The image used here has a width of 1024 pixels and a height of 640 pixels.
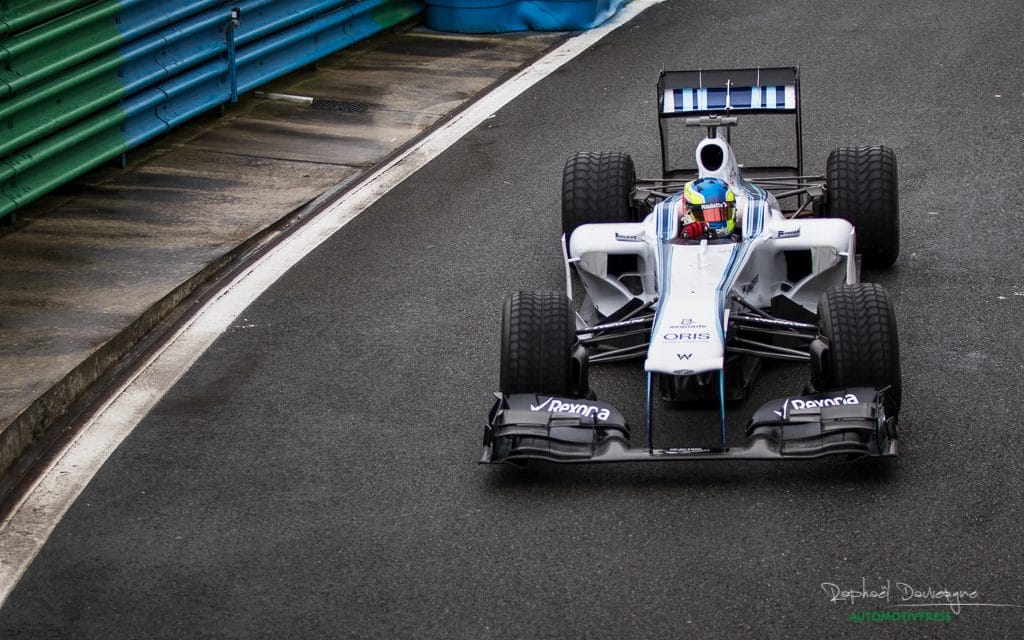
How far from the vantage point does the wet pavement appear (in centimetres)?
870

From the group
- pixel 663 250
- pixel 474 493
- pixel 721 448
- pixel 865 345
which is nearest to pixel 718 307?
pixel 663 250

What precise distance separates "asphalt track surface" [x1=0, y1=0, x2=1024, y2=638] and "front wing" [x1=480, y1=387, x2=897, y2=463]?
0.19 metres

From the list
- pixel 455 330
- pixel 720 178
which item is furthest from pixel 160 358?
pixel 720 178

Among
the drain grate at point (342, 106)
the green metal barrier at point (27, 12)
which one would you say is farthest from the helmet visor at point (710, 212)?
the drain grate at point (342, 106)

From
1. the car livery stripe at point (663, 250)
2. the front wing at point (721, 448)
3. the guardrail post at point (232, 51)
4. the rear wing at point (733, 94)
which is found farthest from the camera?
the guardrail post at point (232, 51)

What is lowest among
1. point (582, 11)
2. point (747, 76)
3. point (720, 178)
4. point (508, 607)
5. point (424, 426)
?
point (508, 607)

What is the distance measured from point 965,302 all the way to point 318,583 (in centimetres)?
470

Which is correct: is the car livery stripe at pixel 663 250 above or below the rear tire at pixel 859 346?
above

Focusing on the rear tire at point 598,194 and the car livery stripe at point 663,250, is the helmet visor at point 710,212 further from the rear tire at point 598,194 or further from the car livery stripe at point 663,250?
the rear tire at point 598,194

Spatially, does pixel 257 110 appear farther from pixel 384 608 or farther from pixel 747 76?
pixel 384 608

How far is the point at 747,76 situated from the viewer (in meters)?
10.0

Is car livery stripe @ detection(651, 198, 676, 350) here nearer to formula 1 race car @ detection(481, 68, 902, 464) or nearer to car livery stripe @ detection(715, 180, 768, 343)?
formula 1 race car @ detection(481, 68, 902, 464)

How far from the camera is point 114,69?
1202 centimetres

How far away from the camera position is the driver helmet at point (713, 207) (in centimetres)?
846
